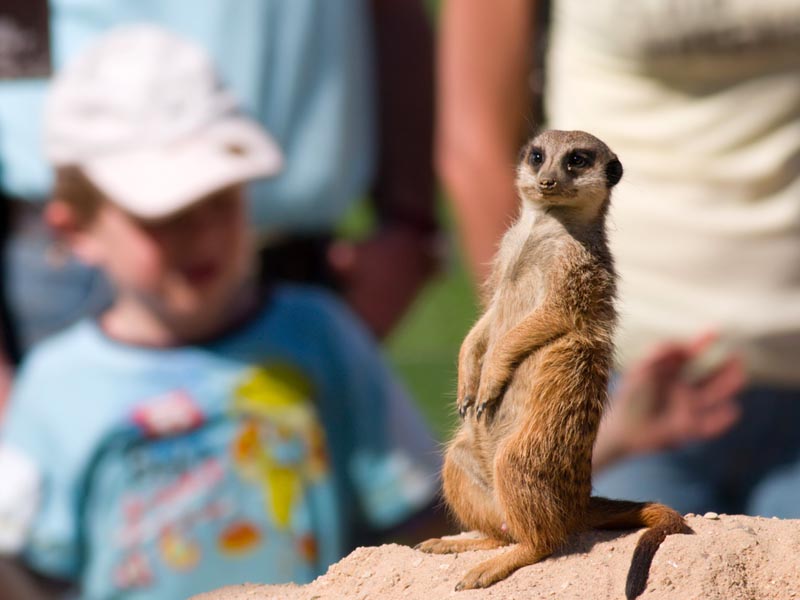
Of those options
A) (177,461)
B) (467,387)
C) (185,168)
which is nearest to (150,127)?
(185,168)

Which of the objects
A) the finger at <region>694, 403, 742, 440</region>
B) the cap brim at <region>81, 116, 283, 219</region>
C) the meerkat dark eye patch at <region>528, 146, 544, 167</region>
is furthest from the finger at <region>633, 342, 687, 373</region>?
the meerkat dark eye patch at <region>528, 146, 544, 167</region>

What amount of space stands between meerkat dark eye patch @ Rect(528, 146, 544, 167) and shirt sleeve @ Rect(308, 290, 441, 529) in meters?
1.74

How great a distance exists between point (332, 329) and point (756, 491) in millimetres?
1084

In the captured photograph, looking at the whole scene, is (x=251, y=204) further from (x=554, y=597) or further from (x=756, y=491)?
(x=554, y=597)

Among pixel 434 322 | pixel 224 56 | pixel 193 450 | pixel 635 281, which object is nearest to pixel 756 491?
pixel 635 281

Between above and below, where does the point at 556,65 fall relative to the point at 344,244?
above

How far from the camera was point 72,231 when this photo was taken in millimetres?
3004

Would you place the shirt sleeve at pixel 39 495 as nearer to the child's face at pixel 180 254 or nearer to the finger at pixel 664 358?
the child's face at pixel 180 254

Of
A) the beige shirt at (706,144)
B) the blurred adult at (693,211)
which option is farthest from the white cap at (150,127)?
the beige shirt at (706,144)

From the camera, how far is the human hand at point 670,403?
104 inches

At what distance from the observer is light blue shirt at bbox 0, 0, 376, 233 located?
3105mm

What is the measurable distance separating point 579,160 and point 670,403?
4.91ft

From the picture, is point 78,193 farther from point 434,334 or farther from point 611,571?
point 434,334

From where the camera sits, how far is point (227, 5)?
3.13 metres
